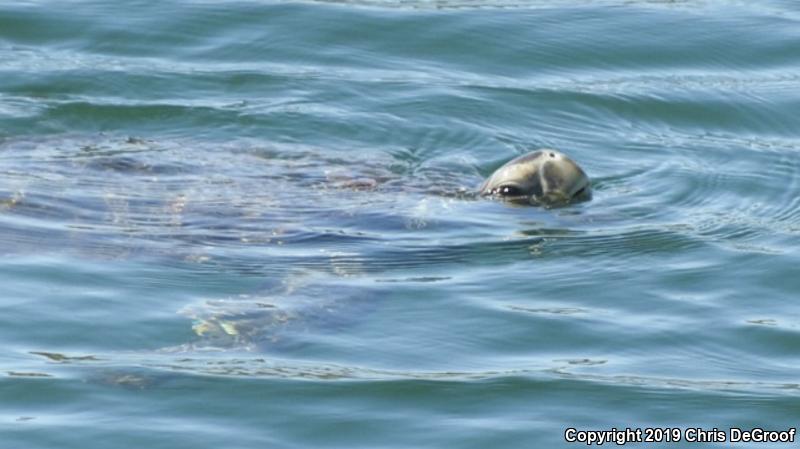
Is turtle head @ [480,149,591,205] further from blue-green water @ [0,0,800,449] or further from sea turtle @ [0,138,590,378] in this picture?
blue-green water @ [0,0,800,449]

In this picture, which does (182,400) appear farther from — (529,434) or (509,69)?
(509,69)

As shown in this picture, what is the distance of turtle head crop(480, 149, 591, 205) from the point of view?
26.5 feet

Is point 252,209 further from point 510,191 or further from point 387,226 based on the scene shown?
point 510,191

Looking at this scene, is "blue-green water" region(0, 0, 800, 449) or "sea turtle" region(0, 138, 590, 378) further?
"sea turtle" region(0, 138, 590, 378)

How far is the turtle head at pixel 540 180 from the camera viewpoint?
8086 millimetres

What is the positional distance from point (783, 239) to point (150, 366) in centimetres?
340

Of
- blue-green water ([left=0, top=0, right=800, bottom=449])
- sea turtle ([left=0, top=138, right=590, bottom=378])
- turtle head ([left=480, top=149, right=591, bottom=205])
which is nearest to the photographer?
blue-green water ([left=0, top=0, right=800, bottom=449])

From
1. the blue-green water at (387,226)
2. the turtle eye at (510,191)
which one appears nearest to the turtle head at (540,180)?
the turtle eye at (510,191)

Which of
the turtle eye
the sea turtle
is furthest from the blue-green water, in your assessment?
the turtle eye

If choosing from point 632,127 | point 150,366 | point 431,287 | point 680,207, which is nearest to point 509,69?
point 632,127

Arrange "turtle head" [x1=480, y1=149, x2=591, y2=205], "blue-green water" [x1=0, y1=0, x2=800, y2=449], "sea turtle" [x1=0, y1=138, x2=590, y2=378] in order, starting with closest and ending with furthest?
"blue-green water" [x1=0, y1=0, x2=800, y2=449]
"sea turtle" [x1=0, y1=138, x2=590, y2=378]
"turtle head" [x1=480, y1=149, x2=591, y2=205]

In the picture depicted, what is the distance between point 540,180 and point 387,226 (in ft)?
2.78

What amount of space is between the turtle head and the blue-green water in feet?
0.38

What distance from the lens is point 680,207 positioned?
8.36 meters
